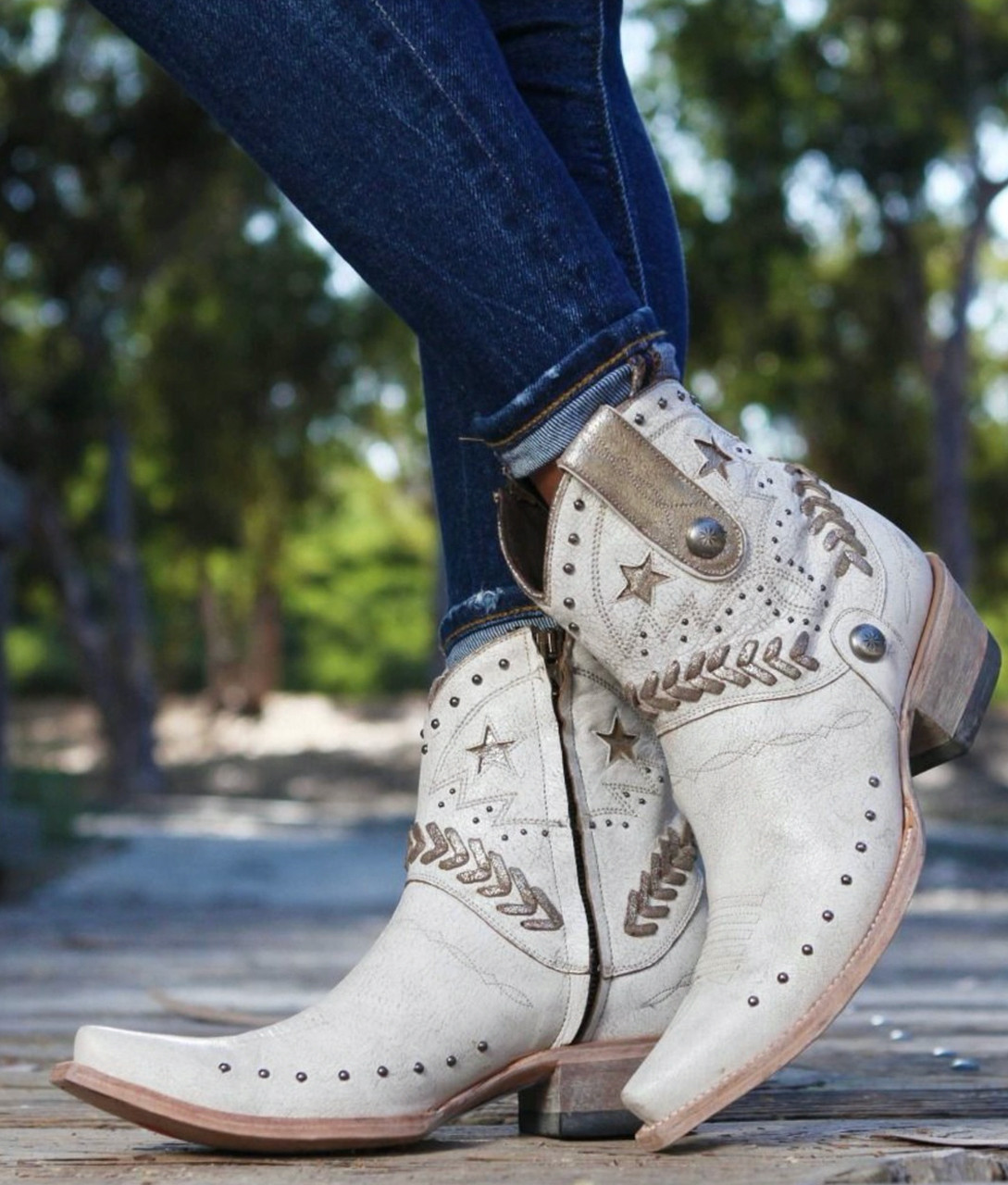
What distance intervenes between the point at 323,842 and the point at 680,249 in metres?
5.38

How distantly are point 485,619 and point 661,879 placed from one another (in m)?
0.21

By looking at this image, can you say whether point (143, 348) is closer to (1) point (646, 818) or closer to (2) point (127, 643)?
(2) point (127, 643)

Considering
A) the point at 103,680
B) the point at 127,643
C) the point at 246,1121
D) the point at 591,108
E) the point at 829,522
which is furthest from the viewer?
the point at 127,643

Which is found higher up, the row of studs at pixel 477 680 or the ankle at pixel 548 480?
the ankle at pixel 548 480

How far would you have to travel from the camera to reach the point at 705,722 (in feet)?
3.26

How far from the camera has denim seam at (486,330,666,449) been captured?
978mm

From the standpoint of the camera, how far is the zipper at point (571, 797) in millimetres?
1034

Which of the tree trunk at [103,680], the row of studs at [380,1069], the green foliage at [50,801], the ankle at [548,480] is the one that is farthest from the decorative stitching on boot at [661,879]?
the tree trunk at [103,680]

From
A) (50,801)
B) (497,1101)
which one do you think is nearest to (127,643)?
(50,801)

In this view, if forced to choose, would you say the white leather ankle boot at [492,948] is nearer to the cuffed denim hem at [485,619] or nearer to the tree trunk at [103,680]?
the cuffed denim hem at [485,619]

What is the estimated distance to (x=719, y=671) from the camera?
0.99 metres

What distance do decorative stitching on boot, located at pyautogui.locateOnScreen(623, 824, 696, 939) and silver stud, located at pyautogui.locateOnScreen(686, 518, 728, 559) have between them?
20cm

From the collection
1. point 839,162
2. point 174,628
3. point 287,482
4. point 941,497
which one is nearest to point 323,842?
point 941,497

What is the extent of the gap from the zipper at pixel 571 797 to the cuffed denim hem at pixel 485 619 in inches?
0.7
